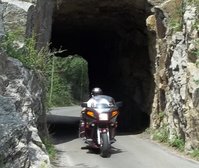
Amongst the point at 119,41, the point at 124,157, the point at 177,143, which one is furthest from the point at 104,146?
the point at 119,41

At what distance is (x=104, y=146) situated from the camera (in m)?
9.79

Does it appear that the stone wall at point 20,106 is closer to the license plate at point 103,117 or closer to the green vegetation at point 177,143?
the license plate at point 103,117

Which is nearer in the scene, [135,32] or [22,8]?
[22,8]

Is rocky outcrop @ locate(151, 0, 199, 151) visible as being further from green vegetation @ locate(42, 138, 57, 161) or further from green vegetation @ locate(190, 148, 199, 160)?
green vegetation @ locate(42, 138, 57, 161)

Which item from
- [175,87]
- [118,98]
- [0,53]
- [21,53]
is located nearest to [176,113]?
[175,87]

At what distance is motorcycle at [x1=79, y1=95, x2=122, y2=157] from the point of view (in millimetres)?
10062

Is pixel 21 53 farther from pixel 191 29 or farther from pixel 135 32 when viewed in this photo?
pixel 135 32

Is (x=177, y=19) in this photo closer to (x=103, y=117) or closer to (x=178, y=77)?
(x=178, y=77)

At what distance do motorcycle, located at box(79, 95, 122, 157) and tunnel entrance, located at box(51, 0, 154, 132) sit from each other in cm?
539

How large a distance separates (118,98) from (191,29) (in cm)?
1072

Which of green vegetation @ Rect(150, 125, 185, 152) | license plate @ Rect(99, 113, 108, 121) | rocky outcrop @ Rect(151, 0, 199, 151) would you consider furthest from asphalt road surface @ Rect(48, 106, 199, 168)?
license plate @ Rect(99, 113, 108, 121)

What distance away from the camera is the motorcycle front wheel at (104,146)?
9797 mm

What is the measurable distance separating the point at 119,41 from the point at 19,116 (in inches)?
575

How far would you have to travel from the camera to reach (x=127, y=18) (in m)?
17.7
